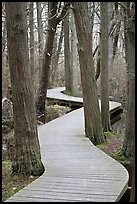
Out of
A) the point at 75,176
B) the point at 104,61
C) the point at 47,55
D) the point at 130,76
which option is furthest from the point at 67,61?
the point at 75,176

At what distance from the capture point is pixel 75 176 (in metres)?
5.11

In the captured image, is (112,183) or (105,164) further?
(105,164)

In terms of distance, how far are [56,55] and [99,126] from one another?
44.1 feet

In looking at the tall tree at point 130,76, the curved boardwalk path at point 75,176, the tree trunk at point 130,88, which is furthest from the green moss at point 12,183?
the tree trunk at point 130,88

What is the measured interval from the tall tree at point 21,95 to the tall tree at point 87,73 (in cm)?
256

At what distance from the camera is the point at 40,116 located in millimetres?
12375

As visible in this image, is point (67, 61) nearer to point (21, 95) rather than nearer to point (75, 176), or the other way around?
point (21, 95)

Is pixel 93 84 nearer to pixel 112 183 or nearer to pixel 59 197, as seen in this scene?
pixel 112 183

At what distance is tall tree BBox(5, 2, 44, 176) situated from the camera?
193 inches

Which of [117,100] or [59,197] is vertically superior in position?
[59,197]

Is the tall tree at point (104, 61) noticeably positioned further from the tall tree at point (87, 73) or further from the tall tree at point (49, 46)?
the tall tree at point (49, 46)

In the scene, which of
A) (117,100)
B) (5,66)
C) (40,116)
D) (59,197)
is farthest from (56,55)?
(59,197)

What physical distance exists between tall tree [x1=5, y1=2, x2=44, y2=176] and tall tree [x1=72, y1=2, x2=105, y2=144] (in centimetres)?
256

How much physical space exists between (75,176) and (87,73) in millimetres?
3068
